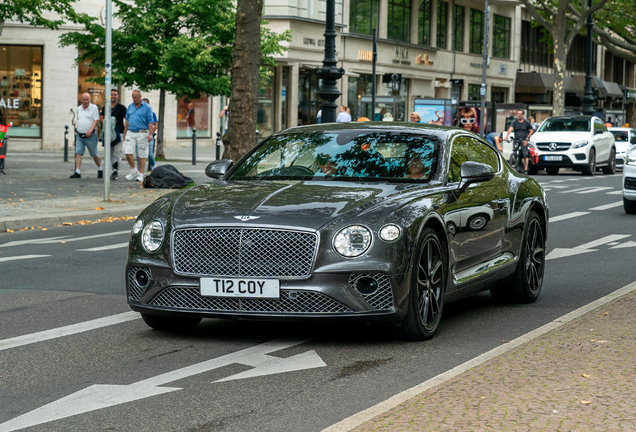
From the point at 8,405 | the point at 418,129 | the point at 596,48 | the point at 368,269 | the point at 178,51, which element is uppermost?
the point at 596,48

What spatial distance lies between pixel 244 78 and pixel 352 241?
14149 millimetres

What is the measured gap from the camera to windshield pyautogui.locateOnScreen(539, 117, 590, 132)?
31766 millimetres

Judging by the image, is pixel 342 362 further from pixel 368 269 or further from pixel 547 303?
pixel 547 303

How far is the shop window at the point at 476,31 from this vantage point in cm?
6150

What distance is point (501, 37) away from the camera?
65.6 metres

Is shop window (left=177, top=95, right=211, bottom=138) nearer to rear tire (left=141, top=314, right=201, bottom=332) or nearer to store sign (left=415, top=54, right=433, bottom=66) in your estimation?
store sign (left=415, top=54, right=433, bottom=66)

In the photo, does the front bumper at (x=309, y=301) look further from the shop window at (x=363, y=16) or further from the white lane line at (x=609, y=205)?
the shop window at (x=363, y=16)

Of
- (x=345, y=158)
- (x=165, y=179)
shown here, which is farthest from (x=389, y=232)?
(x=165, y=179)

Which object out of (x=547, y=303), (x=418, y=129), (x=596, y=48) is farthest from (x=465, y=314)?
(x=596, y=48)

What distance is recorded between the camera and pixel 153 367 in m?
6.05

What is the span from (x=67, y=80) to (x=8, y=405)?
3694 centimetres

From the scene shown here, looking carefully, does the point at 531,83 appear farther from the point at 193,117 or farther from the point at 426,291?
the point at 426,291

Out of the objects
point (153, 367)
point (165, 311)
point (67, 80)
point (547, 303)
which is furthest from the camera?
point (67, 80)

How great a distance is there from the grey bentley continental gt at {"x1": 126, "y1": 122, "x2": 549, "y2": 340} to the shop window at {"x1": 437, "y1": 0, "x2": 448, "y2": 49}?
5093 centimetres
